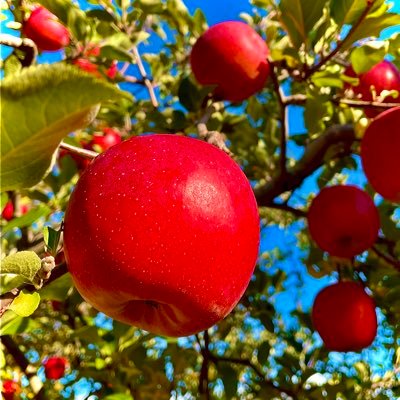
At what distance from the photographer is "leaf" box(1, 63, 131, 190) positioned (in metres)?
0.45

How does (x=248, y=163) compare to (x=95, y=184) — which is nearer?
(x=95, y=184)

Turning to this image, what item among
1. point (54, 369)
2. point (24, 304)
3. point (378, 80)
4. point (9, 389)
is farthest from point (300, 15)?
point (54, 369)

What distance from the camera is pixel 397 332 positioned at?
6.38 ft

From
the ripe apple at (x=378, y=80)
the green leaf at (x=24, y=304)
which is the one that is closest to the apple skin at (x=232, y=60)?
the ripe apple at (x=378, y=80)

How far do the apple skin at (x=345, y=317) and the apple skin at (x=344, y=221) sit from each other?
0.56 feet

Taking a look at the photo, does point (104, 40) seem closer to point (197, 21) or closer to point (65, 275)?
point (197, 21)

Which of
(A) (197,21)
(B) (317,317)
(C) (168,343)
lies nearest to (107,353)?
(C) (168,343)

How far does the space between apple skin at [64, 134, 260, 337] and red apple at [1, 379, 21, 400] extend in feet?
3.45

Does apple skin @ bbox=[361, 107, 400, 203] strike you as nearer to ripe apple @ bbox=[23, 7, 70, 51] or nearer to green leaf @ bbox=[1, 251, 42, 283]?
green leaf @ bbox=[1, 251, 42, 283]

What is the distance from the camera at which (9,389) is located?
1.78 meters

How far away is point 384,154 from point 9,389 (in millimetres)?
1408

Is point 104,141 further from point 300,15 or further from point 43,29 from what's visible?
point 300,15

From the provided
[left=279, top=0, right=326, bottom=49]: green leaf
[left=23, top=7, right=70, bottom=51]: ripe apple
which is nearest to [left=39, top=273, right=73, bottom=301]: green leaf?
[left=279, top=0, right=326, bottom=49]: green leaf

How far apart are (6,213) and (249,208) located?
6.17ft
